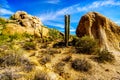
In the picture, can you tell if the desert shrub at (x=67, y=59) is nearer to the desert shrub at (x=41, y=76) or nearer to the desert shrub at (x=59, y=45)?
the desert shrub at (x=59, y=45)

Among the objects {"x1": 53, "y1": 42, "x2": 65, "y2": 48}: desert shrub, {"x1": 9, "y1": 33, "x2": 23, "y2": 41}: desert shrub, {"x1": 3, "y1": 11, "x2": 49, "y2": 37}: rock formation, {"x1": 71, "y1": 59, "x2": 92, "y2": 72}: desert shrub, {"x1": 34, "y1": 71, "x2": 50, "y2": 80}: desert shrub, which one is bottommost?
{"x1": 34, "y1": 71, "x2": 50, "y2": 80}: desert shrub

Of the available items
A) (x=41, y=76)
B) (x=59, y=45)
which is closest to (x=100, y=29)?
(x=59, y=45)

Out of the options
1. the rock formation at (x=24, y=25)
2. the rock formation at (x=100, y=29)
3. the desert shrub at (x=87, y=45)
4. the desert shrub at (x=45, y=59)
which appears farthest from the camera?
the rock formation at (x=24, y=25)

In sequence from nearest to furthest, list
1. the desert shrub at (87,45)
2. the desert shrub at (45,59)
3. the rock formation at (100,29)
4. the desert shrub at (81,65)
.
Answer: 1. the desert shrub at (81,65)
2. the desert shrub at (45,59)
3. the desert shrub at (87,45)
4. the rock formation at (100,29)

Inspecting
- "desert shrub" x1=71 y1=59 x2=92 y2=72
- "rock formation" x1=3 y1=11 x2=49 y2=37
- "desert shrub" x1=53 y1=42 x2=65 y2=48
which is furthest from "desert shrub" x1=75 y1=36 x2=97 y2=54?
"rock formation" x1=3 y1=11 x2=49 y2=37

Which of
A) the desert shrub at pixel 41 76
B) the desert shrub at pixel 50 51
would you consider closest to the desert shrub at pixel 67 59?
the desert shrub at pixel 50 51

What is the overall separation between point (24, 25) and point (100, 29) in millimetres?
9906

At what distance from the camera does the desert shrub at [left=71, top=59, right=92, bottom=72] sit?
43.9 feet

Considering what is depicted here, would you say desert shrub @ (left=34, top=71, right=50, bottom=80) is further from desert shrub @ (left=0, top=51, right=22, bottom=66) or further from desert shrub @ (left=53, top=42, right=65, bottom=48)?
desert shrub @ (left=53, top=42, right=65, bottom=48)

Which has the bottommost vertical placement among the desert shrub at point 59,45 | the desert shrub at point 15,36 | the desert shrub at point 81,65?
the desert shrub at point 81,65

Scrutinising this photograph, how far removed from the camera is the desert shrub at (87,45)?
1578cm

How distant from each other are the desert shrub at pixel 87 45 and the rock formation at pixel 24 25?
7398 millimetres

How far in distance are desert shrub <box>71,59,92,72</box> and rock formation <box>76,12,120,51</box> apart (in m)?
3.46

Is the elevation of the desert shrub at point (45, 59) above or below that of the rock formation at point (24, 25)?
below
